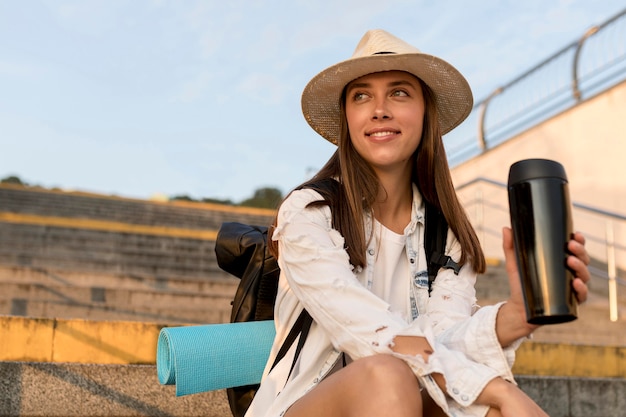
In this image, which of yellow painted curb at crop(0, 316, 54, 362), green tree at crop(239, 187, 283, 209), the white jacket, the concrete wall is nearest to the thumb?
the white jacket

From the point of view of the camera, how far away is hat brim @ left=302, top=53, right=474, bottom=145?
219 cm

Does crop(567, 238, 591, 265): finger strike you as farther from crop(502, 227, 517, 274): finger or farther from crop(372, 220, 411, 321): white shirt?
crop(372, 220, 411, 321): white shirt

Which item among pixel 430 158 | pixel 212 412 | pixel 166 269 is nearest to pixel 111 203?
pixel 166 269

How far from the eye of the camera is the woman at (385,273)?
169 cm

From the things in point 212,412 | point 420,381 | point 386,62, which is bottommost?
point 212,412

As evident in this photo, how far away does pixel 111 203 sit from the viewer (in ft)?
34.1

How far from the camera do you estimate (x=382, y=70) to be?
7.30ft

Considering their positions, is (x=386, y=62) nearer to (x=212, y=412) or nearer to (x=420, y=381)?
(x=420, y=381)

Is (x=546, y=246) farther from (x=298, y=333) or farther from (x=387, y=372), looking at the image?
(x=298, y=333)

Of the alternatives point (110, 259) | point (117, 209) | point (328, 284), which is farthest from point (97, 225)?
point (328, 284)

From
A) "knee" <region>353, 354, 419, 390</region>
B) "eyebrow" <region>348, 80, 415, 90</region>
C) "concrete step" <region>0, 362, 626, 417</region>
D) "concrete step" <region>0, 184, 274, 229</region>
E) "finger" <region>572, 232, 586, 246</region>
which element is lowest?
"concrete step" <region>0, 362, 626, 417</region>

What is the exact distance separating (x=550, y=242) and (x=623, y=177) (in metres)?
7.25

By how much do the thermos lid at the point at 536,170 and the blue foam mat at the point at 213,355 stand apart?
1.06m

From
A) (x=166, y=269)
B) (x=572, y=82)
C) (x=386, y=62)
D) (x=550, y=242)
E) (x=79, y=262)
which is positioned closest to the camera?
(x=550, y=242)
